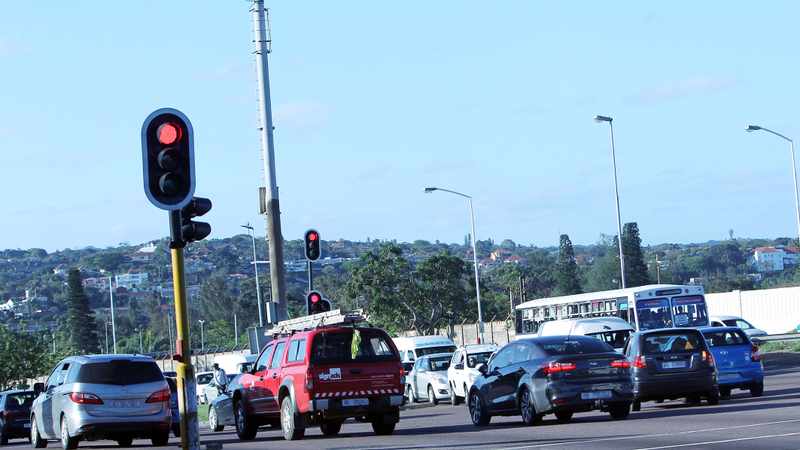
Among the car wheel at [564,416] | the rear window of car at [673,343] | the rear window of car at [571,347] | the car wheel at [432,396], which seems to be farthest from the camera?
the car wheel at [432,396]

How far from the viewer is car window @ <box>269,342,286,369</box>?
83.5ft

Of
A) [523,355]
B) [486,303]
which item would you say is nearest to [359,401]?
[523,355]

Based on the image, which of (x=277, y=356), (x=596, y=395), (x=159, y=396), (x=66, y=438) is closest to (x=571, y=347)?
(x=596, y=395)

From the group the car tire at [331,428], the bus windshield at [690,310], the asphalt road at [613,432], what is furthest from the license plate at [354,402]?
the bus windshield at [690,310]

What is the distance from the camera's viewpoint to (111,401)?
24.0m

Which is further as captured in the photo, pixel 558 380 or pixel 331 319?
pixel 331 319

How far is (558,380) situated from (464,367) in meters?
13.9

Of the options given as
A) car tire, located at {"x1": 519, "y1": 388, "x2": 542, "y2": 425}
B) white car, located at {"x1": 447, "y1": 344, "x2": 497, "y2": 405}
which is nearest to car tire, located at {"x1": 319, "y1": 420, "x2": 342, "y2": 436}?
car tire, located at {"x1": 519, "y1": 388, "x2": 542, "y2": 425}

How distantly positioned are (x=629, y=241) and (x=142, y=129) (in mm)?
119189

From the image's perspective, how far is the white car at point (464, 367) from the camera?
36781mm

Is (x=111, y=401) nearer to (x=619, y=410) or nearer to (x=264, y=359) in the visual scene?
(x=264, y=359)

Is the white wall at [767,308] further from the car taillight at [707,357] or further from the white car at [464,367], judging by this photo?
the car taillight at [707,357]

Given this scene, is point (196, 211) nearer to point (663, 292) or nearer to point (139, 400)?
point (139, 400)

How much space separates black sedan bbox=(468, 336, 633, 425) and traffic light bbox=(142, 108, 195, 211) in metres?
12.2
